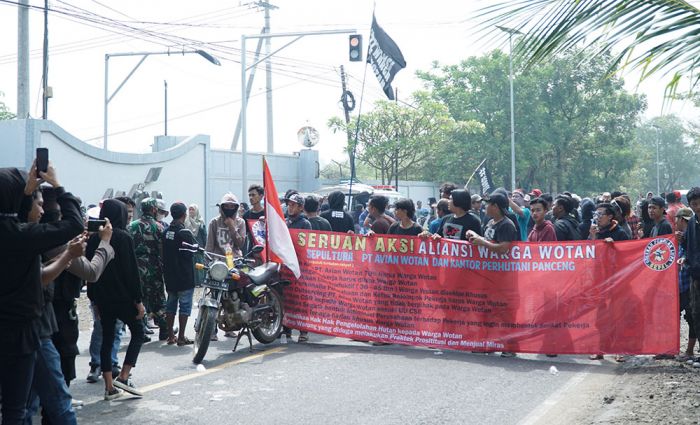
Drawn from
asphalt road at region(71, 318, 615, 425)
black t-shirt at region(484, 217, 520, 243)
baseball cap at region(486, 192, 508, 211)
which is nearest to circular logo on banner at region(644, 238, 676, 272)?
asphalt road at region(71, 318, 615, 425)

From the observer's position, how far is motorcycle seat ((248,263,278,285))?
30.6 ft

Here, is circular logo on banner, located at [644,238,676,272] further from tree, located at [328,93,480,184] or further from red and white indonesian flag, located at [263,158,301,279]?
tree, located at [328,93,480,184]

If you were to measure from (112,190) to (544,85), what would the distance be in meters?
36.4

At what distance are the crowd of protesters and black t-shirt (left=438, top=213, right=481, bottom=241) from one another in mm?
11

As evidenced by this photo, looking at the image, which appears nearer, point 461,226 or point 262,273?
point 262,273

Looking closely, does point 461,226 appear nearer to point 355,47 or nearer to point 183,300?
point 183,300

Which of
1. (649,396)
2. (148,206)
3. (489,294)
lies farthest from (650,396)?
(148,206)

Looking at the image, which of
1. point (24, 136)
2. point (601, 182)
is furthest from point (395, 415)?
point (601, 182)

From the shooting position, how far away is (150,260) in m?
9.99

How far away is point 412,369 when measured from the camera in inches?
325

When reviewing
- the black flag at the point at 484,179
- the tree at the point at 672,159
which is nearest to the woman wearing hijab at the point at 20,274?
the black flag at the point at 484,179

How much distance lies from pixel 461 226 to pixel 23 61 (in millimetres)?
15197

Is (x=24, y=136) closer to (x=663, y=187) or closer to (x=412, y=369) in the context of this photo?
(x=412, y=369)

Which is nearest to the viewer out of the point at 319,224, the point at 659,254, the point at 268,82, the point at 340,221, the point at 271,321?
the point at 659,254
